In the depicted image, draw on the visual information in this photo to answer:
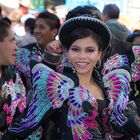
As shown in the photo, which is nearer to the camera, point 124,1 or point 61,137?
point 61,137

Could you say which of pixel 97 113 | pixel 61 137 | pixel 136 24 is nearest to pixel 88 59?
pixel 97 113

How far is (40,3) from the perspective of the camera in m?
13.2

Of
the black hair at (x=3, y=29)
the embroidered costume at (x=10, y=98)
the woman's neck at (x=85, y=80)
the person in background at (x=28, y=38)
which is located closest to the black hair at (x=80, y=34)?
the woman's neck at (x=85, y=80)

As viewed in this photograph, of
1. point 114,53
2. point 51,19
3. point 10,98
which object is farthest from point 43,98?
point 51,19

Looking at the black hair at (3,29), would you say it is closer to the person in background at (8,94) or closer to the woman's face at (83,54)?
the person in background at (8,94)

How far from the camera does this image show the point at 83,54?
2.72 meters

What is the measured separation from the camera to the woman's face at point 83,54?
2.72m

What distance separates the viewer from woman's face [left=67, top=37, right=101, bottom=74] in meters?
2.72

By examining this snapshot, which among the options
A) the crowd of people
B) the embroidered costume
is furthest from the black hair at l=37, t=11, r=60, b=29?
the crowd of people

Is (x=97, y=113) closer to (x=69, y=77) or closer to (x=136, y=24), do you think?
(x=69, y=77)

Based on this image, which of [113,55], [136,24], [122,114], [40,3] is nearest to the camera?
[122,114]

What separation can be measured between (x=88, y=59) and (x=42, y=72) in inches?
12.2

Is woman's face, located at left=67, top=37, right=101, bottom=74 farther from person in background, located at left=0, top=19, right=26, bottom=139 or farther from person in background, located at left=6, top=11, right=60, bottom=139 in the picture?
person in background, located at left=6, top=11, right=60, bottom=139

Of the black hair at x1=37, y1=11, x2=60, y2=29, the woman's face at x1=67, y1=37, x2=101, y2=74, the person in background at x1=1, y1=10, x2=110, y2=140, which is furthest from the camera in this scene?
the black hair at x1=37, y1=11, x2=60, y2=29
